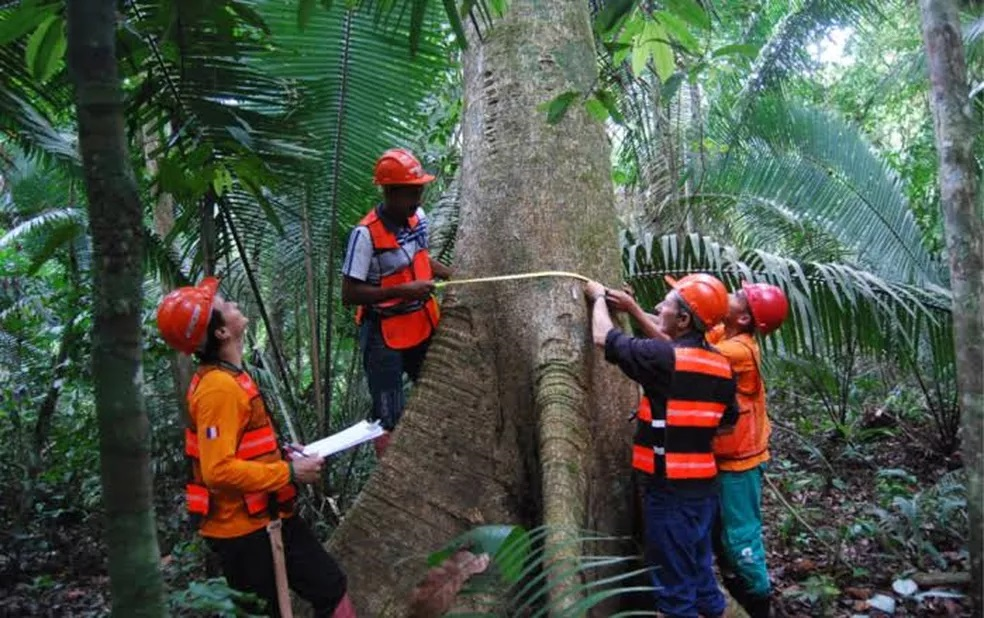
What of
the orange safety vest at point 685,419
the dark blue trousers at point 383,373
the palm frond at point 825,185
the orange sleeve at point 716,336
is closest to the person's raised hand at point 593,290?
the orange safety vest at point 685,419

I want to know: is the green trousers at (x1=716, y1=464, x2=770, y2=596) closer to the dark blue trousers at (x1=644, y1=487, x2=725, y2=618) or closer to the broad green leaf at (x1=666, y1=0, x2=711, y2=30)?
the dark blue trousers at (x1=644, y1=487, x2=725, y2=618)

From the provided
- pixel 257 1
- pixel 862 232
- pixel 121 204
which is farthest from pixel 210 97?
pixel 862 232

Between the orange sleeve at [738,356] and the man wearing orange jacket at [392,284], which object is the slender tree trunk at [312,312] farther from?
the orange sleeve at [738,356]

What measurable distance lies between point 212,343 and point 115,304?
1514mm

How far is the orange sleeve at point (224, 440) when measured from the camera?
277 centimetres

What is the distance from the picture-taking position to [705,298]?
341cm

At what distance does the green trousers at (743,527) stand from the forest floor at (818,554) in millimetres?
322

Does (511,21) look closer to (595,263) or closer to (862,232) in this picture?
(595,263)

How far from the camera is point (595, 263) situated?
12.1ft

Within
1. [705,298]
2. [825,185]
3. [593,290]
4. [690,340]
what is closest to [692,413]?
[690,340]

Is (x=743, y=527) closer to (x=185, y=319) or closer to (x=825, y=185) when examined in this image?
(x=185, y=319)

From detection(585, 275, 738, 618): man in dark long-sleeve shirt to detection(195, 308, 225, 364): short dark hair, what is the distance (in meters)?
1.39

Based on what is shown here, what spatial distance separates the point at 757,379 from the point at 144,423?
3.00m

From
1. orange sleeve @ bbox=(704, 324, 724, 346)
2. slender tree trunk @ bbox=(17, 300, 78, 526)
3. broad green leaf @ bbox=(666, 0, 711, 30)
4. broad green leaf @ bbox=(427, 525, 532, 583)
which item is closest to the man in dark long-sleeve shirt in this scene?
orange sleeve @ bbox=(704, 324, 724, 346)
